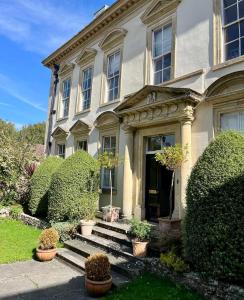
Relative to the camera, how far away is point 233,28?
8.21 m

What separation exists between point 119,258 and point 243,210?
136 inches

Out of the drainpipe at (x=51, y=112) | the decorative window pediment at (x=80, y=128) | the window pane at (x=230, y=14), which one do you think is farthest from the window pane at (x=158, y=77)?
the drainpipe at (x=51, y=112)

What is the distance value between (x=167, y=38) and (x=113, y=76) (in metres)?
3.28

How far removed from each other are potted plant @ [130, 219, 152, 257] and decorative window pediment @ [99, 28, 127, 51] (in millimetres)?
8224

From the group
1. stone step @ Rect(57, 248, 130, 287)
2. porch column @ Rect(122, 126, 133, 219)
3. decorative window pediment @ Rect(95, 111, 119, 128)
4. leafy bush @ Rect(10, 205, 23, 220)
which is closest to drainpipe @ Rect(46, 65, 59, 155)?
leafy bush @ Rect(10, 205, 23, 220)

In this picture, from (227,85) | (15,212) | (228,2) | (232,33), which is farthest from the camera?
(15,212)

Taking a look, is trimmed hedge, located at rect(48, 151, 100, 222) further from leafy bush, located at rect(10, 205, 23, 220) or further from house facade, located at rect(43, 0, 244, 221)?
leafy bush, located at rect(10, 205, 23, 220)

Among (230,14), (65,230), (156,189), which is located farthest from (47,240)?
(230,14)

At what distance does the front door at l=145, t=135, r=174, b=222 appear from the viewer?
9836 millimetres

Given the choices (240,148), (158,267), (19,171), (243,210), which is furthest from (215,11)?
(19,171)

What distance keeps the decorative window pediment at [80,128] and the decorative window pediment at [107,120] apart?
33.3 inches

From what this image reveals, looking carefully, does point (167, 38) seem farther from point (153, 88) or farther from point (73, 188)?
point (73, 188)

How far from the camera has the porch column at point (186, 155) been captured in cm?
830

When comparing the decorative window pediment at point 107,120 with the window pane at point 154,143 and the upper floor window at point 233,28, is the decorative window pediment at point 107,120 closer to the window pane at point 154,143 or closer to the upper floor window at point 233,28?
the window pane at point 154,143
